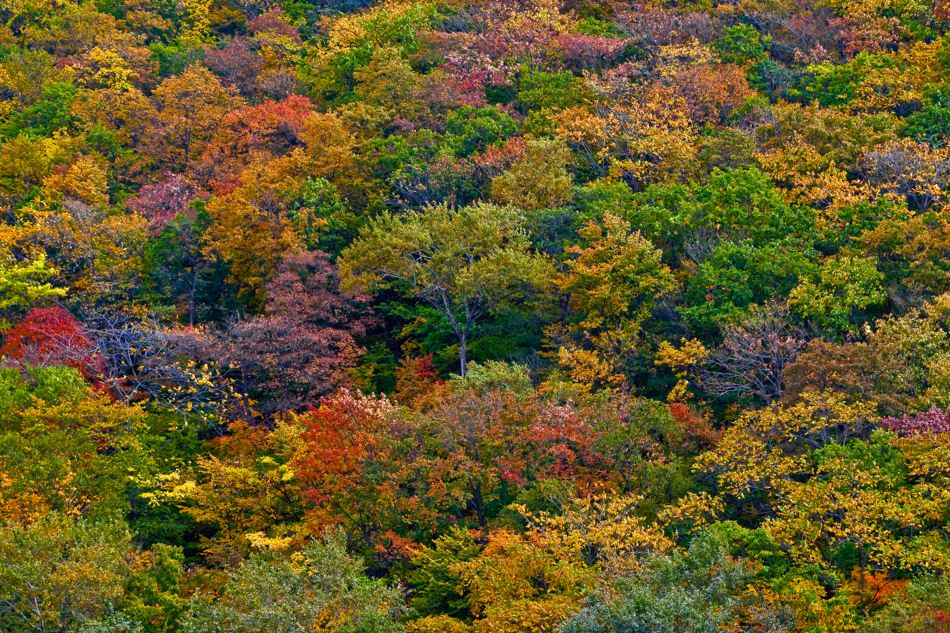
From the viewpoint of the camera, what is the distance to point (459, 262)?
160 feet

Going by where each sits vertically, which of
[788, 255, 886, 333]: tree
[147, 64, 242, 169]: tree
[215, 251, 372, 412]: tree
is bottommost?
[215, 251, 372, 412]: tree

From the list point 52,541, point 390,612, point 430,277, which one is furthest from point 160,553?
point 430,277

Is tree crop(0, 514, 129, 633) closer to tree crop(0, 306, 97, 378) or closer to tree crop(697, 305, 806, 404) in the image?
tree crop(0, 306, 97, 378)

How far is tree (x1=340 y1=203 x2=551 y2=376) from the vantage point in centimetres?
4750

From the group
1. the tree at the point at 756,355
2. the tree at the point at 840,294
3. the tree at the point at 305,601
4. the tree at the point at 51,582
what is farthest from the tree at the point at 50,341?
the tree at the point at 840,294

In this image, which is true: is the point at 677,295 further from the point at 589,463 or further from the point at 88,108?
the point at 88,108

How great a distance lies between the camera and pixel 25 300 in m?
51.8

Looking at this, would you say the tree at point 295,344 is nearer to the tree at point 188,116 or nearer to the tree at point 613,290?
the tree at point 613,290

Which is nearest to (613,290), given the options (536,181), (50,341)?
(536,181)

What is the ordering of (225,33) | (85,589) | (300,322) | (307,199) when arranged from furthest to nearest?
1. (225,33)
2. (307,199)
3. (300,322)
4. (85,589)

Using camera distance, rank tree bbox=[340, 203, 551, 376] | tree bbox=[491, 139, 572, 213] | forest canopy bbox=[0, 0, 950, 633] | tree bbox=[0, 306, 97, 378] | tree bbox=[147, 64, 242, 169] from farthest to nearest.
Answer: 1. tree bbox=[147, 64, 242, 169]
2. tree bbox=[491, 139, 572, 213]
3. tree bbox=[340, 203, 551, 376]
4. tree bbox=[0, 306, 97, 378]
5. forest canopy bbox=[0, 0, 950, 633]

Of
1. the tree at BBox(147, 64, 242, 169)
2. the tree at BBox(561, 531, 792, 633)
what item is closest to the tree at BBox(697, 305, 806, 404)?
the tree at BBox(561, 531, 792, 633)

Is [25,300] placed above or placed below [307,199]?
below

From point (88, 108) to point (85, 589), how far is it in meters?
44.6
